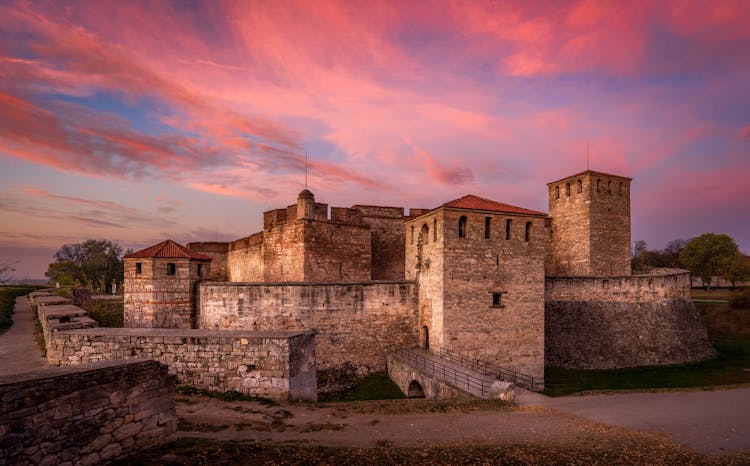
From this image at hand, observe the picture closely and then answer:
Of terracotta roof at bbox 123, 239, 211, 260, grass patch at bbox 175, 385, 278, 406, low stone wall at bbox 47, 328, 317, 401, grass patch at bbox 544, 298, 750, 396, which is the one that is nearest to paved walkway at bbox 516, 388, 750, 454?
grass patch at bbox 544, 298, 750, 396

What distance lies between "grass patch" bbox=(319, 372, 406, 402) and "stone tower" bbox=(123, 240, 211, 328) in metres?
7.88

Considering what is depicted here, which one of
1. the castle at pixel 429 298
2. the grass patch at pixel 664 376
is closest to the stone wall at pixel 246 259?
the castle at pixel 429 298

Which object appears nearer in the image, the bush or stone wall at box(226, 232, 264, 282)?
stone wall at box(226, 232, 264, 282)

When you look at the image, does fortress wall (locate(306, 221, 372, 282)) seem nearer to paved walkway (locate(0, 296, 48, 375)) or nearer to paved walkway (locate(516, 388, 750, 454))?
paved walkway (locate(0, 296, 48, 375))

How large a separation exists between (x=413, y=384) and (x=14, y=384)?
13.1m

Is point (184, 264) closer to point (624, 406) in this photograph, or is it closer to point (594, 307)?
point (624, 406)

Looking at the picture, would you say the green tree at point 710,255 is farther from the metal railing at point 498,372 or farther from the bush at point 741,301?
the metal railing at point 498,372

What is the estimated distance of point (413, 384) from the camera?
1644cm

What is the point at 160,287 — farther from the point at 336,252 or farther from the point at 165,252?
the point at 336,252

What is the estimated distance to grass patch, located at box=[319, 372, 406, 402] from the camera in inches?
672

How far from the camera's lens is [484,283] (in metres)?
18.2

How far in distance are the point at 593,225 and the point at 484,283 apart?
47.2 feet

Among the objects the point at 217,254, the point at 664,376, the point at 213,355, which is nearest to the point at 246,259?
the point at 217,254

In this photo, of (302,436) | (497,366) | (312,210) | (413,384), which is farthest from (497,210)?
(302,436)
